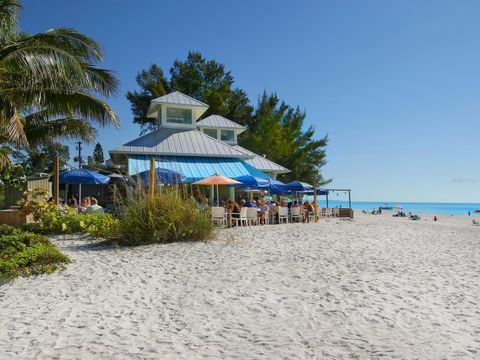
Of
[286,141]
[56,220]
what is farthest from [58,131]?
[286,141]

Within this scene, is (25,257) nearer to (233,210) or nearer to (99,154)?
(233,210)

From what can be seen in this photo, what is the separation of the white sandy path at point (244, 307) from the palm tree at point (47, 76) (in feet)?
15.4

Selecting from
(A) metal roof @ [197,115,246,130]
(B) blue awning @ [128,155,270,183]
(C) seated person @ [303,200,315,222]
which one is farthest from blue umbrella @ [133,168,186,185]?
(A) metal roof @ [197,115,246,130]

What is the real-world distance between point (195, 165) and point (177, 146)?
1.60 meters

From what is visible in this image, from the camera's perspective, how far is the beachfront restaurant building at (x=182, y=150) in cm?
1721

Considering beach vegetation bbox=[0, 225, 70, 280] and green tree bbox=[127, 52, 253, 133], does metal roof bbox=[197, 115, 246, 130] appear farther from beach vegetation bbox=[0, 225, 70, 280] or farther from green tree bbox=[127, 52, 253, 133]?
beach vegetation bbox=[0, 225, 70, 280]

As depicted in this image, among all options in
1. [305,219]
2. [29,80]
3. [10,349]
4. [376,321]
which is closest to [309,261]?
[376,321]

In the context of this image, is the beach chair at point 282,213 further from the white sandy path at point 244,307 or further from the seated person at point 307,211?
the white sandy path at point 244,307

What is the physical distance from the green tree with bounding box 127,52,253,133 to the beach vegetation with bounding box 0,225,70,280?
29757mm

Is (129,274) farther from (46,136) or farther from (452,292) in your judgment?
(46,136)

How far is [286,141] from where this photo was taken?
3753 cm

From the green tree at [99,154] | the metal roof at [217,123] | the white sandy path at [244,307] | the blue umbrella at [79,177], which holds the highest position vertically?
the green tree at [99,154]

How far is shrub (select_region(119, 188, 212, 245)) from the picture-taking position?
349 inches

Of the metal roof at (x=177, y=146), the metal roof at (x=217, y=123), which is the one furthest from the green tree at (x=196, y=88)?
the metal roof at (x=177, y=146)
